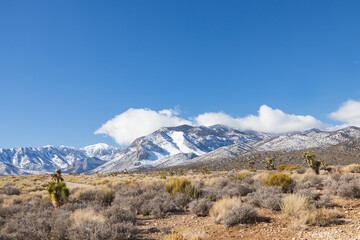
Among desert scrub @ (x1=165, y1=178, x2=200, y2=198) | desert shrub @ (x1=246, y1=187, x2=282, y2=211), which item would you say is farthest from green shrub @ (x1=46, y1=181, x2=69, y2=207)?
desert shrub @ (x1=246, y1=187, x2=282, y2=211)

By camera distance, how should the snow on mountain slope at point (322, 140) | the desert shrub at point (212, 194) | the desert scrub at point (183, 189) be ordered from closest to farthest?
the desert shrub at point (212, 194)
the desert scrub at point (183, 189)
the snow on mountain slope at point (322, 140)

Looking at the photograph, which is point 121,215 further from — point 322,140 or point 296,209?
point 322,140

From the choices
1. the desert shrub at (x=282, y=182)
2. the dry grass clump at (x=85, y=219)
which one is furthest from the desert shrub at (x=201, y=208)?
the desert shrub at (x=282, y=182)

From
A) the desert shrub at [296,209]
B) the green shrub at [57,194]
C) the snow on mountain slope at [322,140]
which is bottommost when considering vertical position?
the desert shrub at [296,209]

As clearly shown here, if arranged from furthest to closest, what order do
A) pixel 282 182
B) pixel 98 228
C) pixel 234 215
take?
pixel 282 182 < pixel 234 215 < pixel 98 228

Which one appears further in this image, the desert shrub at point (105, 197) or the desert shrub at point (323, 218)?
the desert shrub at point (105, 197)

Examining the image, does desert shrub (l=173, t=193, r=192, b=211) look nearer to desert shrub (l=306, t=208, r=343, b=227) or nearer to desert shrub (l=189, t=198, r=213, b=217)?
desert shrub (l=189, t=198, r=213, b=217)

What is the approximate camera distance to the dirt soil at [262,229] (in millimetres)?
6312

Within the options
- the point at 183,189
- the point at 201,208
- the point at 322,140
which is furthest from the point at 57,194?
the point at 322,140

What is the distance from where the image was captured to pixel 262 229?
718 cm

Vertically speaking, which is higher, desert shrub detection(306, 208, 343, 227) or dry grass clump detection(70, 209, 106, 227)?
dry grass clump detection(70, 209, 106, 227)

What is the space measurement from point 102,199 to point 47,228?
505 cm

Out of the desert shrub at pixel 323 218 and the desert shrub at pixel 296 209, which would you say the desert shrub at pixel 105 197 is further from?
the desert shrub at pixel 323 218

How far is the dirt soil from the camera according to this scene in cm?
631
